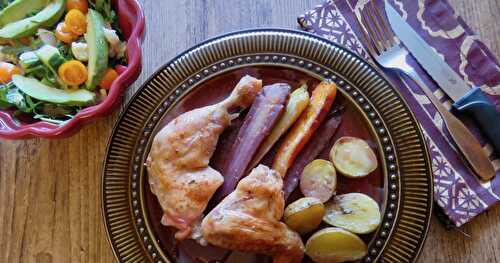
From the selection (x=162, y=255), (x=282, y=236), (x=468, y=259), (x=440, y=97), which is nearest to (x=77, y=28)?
(x=162, y=255)

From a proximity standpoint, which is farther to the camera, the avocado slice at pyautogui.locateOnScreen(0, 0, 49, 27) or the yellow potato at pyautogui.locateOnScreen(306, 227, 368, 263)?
the avocado slice at pyautogui.locateOnScreen(0, 0, 49, 27)

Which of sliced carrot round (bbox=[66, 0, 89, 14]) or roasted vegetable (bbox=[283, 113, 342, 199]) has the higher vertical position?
sliced carrot round (bbox=[66, 0, 89, 14])

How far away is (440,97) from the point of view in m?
1.41

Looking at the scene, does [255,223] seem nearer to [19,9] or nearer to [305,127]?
[305,127]

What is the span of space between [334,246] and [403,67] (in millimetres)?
489

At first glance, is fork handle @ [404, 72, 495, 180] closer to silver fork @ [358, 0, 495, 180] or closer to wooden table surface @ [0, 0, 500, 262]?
silver fork @ [358, 0, 495, 180]

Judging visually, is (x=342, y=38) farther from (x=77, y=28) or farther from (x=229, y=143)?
(x=77, y=28)

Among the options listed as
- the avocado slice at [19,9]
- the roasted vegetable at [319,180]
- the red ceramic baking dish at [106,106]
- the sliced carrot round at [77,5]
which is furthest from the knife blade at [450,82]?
the avocado slice at [19,9]

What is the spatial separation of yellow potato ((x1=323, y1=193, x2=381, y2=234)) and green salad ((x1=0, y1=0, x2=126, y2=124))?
0.61 metres

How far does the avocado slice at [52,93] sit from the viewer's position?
135cm

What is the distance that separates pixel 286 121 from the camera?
136cm

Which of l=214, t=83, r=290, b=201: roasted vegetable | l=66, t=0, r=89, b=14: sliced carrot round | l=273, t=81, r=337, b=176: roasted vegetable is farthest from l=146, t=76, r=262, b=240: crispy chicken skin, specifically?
l=66, t=0, r=89, b=14: sliced carrot round

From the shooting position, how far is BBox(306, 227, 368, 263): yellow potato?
1239 millimetres

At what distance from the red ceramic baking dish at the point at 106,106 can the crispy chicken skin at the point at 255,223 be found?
0.35 m
